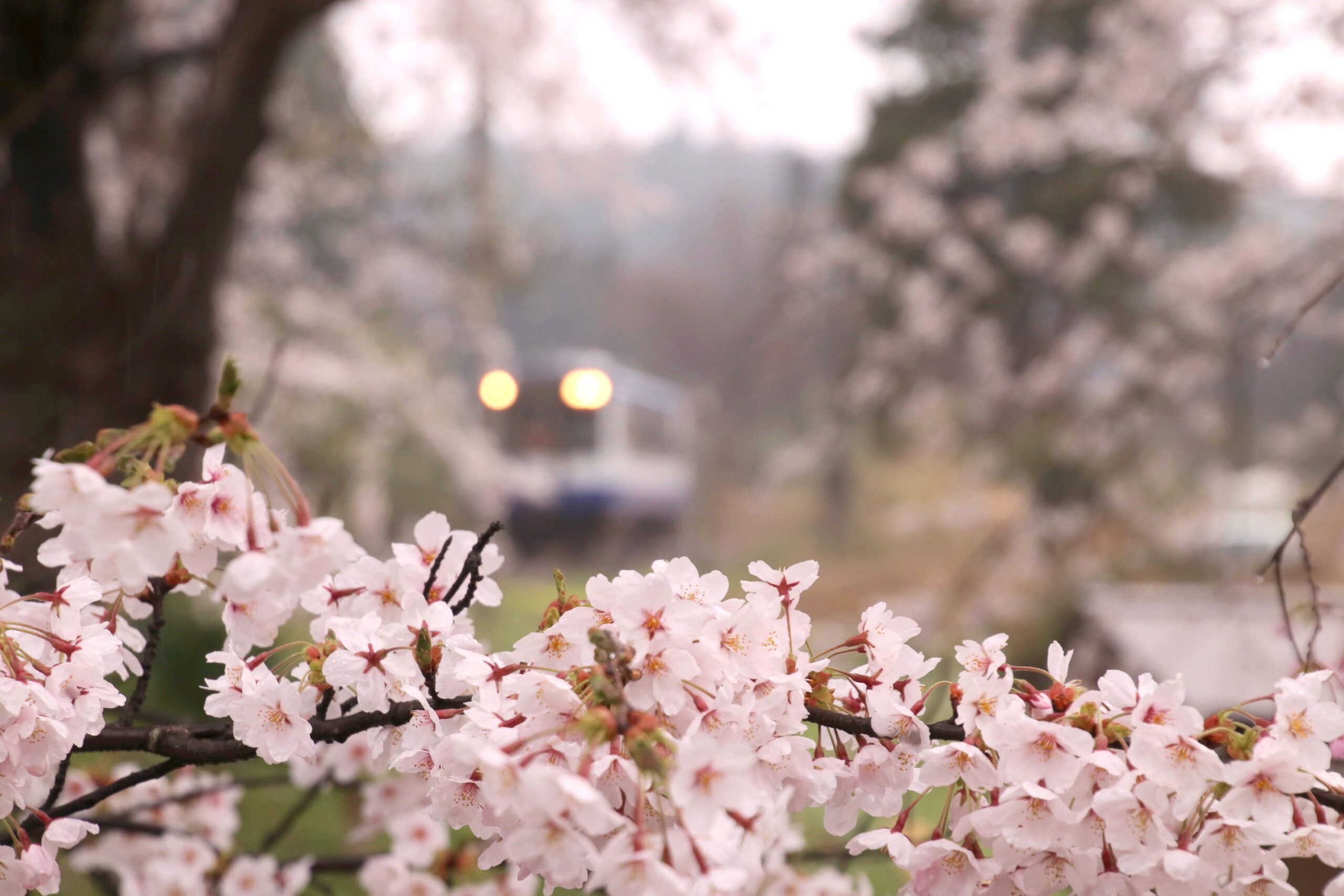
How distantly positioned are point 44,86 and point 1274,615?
3453 millimetres

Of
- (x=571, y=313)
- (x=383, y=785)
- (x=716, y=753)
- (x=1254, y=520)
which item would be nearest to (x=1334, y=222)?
(x=383, y=785)

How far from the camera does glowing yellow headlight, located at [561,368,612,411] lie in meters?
9.93

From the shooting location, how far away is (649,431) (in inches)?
440

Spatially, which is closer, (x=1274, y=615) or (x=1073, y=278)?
(x=1274, y=615)

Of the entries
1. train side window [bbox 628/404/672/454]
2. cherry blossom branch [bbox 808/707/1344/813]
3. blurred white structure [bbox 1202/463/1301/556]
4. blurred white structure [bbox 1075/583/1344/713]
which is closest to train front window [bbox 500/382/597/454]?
train side window [bbox 628/404/672/454]

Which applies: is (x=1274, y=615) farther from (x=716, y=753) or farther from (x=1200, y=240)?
(x=1200, y=240)

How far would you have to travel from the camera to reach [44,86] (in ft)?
5.71

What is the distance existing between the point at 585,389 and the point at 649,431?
1.46 meters

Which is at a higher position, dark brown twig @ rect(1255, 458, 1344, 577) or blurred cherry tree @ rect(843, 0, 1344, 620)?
blurred cherry tree @ rect(843, 0, 1344, 620)

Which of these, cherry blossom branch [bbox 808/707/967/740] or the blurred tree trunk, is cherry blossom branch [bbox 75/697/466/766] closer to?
cherry blossom branch [bbox 808/707/967/740]

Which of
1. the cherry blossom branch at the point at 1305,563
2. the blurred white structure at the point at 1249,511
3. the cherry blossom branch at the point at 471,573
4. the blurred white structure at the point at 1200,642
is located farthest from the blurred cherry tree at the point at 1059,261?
the cherry blossom branch at the point at 471,573

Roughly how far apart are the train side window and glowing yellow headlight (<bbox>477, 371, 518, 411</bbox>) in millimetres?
1272

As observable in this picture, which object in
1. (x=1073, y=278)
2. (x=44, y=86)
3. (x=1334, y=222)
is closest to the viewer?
(x=44, y=86)

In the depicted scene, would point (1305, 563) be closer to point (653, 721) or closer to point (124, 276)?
point (653, 721)
